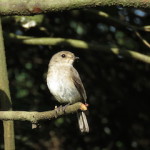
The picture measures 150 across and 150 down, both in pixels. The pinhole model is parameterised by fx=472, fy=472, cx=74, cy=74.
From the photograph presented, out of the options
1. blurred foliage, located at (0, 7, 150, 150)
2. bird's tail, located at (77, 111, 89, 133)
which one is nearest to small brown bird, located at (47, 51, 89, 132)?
bird's tail, located at (77, 111, 89, 133)

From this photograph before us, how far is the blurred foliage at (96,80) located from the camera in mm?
6340

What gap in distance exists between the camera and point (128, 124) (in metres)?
6.73

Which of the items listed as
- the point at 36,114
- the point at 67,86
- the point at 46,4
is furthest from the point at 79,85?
the point at 36,114

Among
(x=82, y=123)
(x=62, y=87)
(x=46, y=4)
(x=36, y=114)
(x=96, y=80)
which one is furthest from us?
(x=96, y=80)

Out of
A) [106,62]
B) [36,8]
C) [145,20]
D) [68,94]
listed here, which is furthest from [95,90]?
[36,8]

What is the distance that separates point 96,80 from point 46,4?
8.73 feet

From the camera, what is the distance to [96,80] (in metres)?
6.58

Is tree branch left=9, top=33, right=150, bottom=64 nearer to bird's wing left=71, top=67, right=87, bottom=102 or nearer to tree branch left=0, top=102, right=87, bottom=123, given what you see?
bird's wing left=71, top=67, right=87, bottom=102

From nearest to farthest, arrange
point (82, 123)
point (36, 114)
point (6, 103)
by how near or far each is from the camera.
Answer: point (36, 114) → point (6, 103) → point (82, 123)

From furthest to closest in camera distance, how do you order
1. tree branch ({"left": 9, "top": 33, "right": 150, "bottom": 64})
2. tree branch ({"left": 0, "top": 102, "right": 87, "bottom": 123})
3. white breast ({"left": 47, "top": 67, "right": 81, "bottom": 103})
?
1. white breast ({"left": 47, "top": 67, "right": 81, "bottom": 103})
2. tree branch ({"left": 9, "top": 33, "right": 150, "bottom": 64})
3. tree branch ({"left": 0, "top": 102, "right": 87, "bottom": 123})

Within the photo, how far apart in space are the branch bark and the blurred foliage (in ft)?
6.25

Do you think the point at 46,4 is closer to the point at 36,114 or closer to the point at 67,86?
the point at 36,114

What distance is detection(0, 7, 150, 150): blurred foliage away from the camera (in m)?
6.34

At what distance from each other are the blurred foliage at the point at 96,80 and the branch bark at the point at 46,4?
1906mm
